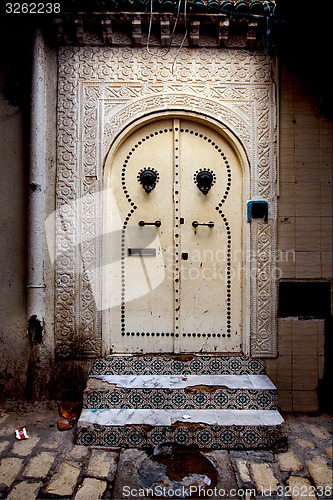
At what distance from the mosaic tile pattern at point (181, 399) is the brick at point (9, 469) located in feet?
2.16

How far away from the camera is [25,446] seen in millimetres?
2467

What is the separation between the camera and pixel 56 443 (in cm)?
252

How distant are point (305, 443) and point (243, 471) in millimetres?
750

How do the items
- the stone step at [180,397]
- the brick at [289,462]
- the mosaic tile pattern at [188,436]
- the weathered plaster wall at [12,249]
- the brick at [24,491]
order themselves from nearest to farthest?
the brick at [24,491], the brick at [289,462], the mosaic tile pattern at [188,436], the stone step at [180,397], the weathered plaster wall at [12,249]

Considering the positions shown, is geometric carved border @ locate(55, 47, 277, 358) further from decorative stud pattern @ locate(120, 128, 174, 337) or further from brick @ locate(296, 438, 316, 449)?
brick @ locate(296, 438, 316, 449)

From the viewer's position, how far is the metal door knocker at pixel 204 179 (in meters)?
3.18

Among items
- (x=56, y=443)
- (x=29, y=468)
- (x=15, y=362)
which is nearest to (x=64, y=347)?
(x=15, y=362)

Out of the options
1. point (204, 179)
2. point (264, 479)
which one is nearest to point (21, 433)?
point (264, 479)

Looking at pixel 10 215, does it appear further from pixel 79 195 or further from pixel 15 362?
pixel 15 362

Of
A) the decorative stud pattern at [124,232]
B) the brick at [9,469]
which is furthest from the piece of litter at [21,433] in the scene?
the decorative stud pattern at [124,232]

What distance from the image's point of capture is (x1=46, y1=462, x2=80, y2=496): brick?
2.03 meters

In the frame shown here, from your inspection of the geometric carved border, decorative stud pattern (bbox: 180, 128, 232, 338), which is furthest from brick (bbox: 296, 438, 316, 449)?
decorative stud pattern (bbox: 180, 128, 232, 338)

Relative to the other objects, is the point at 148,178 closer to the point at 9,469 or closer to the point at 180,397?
the point at 180,397

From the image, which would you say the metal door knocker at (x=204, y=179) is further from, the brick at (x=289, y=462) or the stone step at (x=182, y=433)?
the brick at (x=289, y=462)
